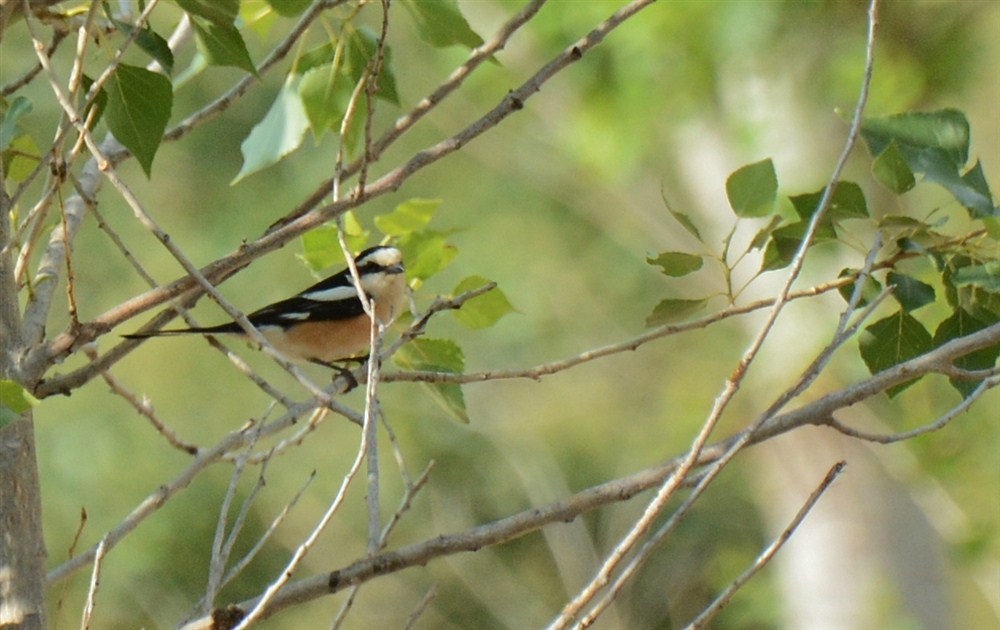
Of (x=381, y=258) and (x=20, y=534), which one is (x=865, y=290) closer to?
(x=20, y=534)

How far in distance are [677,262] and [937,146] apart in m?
0.51

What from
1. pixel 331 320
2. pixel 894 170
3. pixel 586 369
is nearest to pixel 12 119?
pixel 894 170

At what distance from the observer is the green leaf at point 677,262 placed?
2.01 m

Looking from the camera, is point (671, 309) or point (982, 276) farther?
point (671, 309)

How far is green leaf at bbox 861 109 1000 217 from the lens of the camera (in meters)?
1.94

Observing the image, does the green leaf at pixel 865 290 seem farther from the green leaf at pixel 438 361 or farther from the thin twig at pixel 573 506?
the green leaf at pixel 438 361

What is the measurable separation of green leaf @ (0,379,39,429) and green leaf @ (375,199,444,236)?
0.91m

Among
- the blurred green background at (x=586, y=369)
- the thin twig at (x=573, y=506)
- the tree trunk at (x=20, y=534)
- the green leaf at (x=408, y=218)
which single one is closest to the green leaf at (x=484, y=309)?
the green leaf at (x=408, y=218)

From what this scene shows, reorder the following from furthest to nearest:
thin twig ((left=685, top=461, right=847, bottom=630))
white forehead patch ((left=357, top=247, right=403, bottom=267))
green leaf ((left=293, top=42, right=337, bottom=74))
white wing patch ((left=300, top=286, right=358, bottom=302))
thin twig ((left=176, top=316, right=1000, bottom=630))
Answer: white wing patch ((left=300, top=286, right=358, bottom=302)) < white forehead patch ((left=357, top=247, right=403, bottom=267)) < green leaf ((left=293, top=42, right=337, bottom=74)) < thin twig ((left=176, top=316, right=1000, bottom=630)) < thin twig ((left=685, top=461, right=847, bottom=630))

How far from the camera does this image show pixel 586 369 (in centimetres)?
1263

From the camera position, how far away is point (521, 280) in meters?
11.7

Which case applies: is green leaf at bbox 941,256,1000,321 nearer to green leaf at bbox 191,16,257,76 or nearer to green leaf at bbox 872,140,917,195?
green leaf at bbox 872,140,917,195

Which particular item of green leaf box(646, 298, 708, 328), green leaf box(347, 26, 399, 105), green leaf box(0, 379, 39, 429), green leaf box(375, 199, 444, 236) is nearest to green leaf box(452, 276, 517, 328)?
green leaf box(375, 199, 444, 236)

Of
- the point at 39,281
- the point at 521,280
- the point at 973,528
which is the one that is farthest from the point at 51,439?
the point at 39,281
